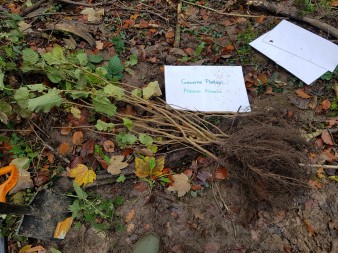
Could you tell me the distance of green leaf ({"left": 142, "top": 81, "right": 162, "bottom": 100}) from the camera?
2.06m

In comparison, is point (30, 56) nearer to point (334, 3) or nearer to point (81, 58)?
point (81, 58)

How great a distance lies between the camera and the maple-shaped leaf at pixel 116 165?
6.20ft

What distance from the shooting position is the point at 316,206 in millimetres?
1865

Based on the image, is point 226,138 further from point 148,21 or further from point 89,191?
point 148,21

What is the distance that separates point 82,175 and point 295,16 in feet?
7.34

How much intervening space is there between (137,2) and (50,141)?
1.54m

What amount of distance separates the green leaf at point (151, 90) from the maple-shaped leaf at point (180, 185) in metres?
0.57

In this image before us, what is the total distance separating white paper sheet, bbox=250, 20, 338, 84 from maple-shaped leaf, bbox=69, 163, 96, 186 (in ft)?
5.37

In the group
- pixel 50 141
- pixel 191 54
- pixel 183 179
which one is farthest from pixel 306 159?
pixel 50 141

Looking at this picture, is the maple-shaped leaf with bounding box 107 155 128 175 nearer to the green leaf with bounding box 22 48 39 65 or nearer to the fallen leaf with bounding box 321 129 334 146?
the green leaf with bounding box 22 48 39 65

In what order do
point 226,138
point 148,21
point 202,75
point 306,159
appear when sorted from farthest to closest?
1. point 148,21
2. point 202,75
3. point 226,138
4. point 306,159

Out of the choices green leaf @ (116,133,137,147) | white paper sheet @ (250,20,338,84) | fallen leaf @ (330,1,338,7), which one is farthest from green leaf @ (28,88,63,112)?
fallen leaf @ (330,1,338,7)

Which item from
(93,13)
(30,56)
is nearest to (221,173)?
(30,56)

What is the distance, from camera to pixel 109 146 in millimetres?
1989
